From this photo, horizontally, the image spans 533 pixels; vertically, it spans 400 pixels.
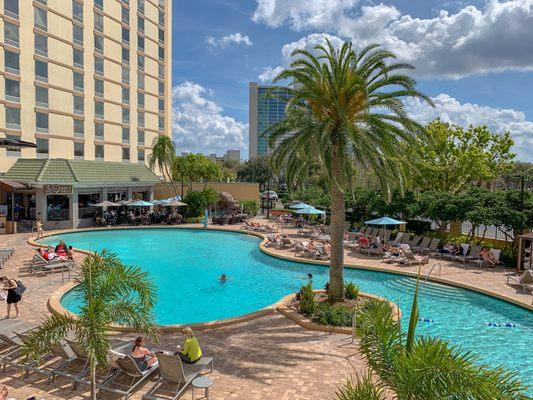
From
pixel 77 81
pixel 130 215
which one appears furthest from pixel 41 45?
pixel 130 215

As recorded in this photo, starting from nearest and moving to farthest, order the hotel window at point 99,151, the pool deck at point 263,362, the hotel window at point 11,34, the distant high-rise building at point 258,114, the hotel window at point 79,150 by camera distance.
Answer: the pool deck at point 263,362 → the hotel window at point 11,34 → the hotel window at point 79,150 → the hotel window at point 99,151 → the distant high-rise building at point 258,114

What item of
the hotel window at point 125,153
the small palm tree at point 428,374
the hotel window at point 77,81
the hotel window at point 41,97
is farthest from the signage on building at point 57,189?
the small palm tree at point 428,374

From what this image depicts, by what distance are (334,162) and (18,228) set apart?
29.9 meters

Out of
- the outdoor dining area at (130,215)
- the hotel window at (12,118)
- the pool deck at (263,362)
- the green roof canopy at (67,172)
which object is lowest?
the pool deck at (263,362)

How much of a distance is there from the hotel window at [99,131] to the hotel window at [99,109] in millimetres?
973

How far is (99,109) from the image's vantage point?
140 ft

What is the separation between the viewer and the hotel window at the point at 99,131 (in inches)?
1674

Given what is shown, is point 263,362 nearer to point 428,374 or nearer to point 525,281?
point 428,374

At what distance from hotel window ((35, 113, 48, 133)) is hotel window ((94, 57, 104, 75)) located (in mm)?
8361

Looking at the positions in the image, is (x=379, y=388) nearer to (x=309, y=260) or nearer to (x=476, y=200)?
(x=309, y=260)

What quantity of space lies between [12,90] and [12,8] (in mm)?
7132

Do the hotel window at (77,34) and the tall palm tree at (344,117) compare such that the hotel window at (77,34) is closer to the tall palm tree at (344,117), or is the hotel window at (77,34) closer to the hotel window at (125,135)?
the hotel window at (125,135)

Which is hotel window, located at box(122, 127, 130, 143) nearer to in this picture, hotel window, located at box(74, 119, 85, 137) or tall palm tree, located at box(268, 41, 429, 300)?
hotel window, located at box(74, 119, 85, 137)

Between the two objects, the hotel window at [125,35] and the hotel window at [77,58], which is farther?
the hotel window at [125,35]
